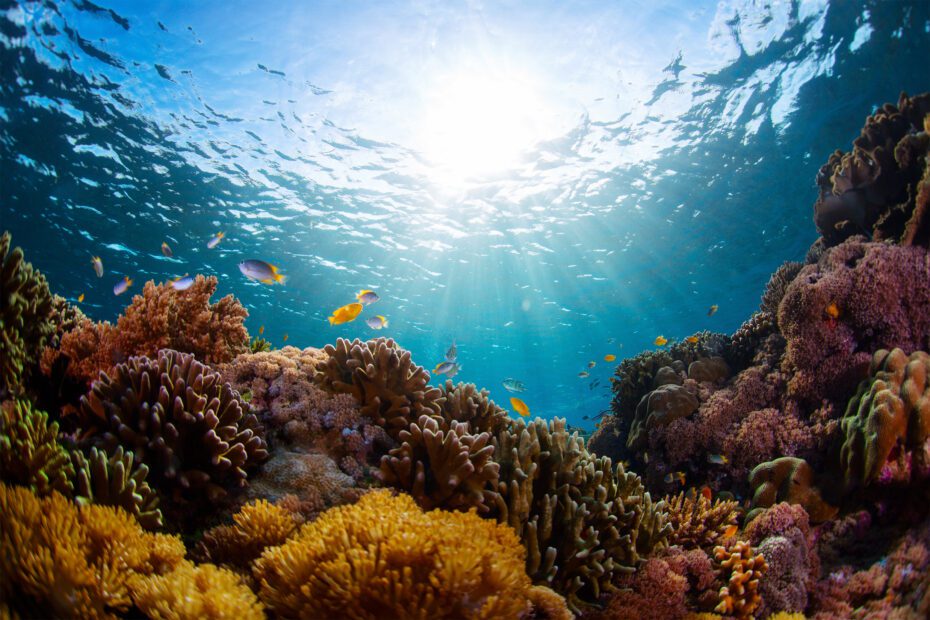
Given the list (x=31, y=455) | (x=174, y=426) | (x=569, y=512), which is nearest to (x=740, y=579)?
(x=569, y=512)

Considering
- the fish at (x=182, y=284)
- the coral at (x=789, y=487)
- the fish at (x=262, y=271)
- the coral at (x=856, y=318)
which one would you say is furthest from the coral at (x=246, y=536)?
the coral at (x=856, y=318)

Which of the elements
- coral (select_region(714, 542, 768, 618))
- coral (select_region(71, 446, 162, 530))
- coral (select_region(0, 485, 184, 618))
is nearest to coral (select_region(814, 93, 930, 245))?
coral (select_region(714, 542, 768, 618))

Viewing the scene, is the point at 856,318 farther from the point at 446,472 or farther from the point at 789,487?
the point at 446,472

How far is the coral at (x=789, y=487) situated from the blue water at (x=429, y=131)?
475 inches

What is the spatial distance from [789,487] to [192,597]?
5963 millimetres

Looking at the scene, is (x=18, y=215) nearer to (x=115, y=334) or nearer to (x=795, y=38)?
(x=115, y=334)

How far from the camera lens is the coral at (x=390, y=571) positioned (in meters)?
1.75

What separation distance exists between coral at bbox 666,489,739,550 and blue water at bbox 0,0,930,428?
12.5 meters

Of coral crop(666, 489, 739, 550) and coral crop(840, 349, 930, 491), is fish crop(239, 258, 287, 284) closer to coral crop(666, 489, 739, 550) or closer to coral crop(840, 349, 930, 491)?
coral crop(666, 489, 739, 550)

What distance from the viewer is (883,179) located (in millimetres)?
6863

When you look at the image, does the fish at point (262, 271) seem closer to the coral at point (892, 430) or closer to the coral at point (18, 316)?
the coral at point (18, 316)

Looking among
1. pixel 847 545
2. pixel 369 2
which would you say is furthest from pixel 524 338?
pixel 847 545

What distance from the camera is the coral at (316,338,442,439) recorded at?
4.07 meters

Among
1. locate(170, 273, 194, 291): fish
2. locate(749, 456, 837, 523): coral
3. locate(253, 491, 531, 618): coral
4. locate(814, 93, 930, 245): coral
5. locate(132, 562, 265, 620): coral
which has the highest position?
locate(814, 93, 930, 245): coral
